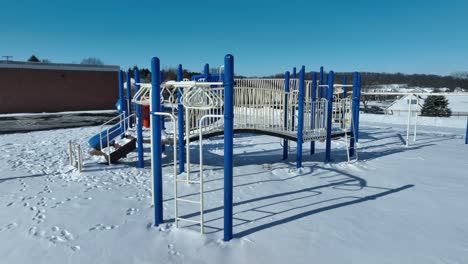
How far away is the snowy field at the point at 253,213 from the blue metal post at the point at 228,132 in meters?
0.33

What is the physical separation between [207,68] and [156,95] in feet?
16.7

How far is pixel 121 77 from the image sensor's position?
9750 millimetres

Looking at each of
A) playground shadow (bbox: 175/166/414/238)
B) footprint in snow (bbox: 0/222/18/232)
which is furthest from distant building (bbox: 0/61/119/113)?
playground shadow (bbox: 175/166/414/238)

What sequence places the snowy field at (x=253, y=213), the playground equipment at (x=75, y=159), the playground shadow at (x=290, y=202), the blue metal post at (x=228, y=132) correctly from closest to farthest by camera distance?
the snowy field at (x=253, y=213) → the blue metal post at (x=228, y=132) → the playground shadow at (x=290, y=202) → the playground equipment at (x=75, y=159)

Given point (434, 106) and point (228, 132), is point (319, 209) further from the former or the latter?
point (434, 106)

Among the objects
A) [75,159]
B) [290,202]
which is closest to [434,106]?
[290,202]

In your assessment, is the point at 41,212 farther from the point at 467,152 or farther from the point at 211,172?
the point at 467,152

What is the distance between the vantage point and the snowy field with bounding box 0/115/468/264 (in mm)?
4008

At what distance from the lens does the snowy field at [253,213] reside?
401 centimetres

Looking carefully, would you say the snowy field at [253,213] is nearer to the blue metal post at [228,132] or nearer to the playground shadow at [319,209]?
the playground shadow at [319,209]

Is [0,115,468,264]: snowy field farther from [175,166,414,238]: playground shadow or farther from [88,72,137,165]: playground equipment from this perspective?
[88,72,137,165]: playground equipment

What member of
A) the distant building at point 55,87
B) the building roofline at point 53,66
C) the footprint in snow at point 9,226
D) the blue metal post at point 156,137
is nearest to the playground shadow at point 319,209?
the blue metal post at point 156,137

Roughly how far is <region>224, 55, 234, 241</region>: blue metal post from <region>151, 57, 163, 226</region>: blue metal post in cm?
109

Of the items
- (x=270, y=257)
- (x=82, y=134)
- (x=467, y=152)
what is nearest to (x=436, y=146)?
(x=467, y=152)
